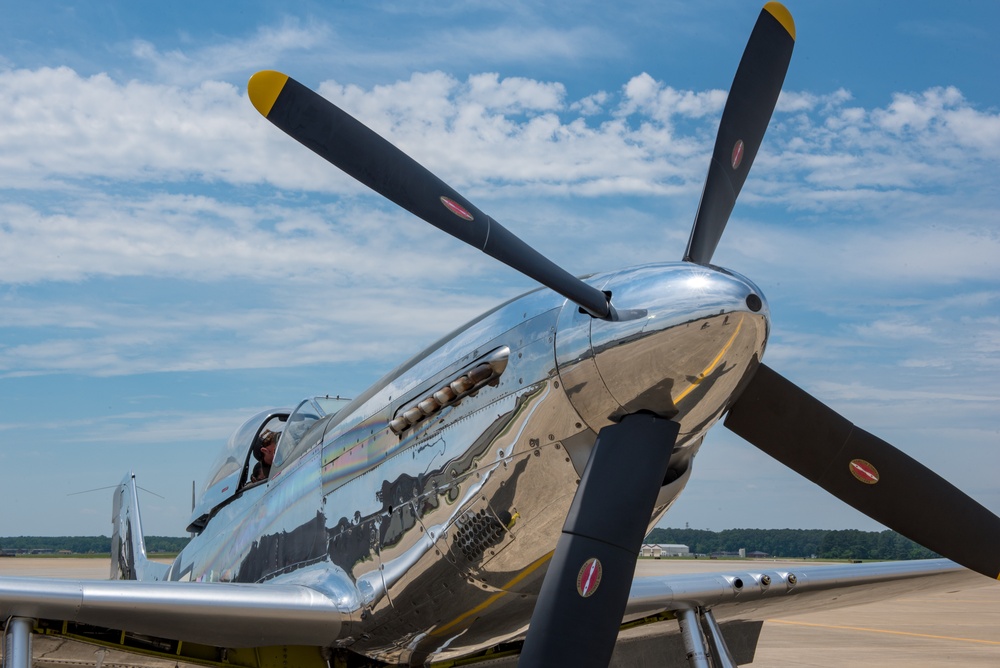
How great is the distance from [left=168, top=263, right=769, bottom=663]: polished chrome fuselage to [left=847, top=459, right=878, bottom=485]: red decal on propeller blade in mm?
1056

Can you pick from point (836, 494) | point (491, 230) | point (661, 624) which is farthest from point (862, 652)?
point (491, 230)

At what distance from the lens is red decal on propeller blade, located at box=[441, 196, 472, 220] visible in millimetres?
4902

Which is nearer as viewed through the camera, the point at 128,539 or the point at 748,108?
the point at 748,108

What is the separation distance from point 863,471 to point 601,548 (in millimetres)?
1850

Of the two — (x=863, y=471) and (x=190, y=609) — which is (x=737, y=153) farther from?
(x=190, y=609)

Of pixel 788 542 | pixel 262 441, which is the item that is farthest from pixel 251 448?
pixel 788 542

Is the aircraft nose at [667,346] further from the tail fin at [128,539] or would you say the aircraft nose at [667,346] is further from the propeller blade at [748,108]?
the tail fin at [128,539]

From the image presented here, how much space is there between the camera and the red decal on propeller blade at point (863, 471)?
5656mm

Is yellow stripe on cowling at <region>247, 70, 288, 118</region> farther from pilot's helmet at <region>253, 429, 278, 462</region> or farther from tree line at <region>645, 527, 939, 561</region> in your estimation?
tree line at <region>645, 527, 939, 561</region>

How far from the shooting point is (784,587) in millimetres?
8133

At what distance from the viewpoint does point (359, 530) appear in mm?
6191

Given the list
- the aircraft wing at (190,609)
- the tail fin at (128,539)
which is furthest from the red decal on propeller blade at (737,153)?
the tail fin at (128,539)

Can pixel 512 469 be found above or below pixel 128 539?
above

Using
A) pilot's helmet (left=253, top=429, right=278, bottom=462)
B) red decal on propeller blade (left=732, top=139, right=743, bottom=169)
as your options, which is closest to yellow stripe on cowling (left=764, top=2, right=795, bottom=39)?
red decal on propeller blade (left=732, top=139, right=743, bottom=169)
